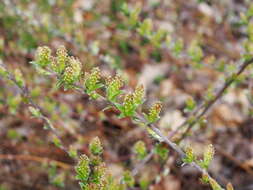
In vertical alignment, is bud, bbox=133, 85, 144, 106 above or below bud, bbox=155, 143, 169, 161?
above

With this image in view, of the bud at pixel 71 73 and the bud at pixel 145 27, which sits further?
the bud at pixel 145 27

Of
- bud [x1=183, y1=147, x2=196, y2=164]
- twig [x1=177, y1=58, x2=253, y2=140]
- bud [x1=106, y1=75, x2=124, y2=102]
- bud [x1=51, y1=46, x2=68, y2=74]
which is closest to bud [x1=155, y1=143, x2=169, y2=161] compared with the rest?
twig [x1=177, y1=58, x2=253, y2=140]

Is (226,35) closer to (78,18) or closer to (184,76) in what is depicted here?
(184,76)

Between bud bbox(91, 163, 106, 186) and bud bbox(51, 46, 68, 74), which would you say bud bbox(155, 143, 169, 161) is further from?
bud bbox(51, 46, 68, 74)

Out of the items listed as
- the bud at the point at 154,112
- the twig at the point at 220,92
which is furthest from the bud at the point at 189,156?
the twig at the point at 220,92

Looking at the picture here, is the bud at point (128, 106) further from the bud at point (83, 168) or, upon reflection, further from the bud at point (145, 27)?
the bud at point (145, 27)

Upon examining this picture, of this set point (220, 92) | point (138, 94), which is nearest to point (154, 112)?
point (138, 94)
